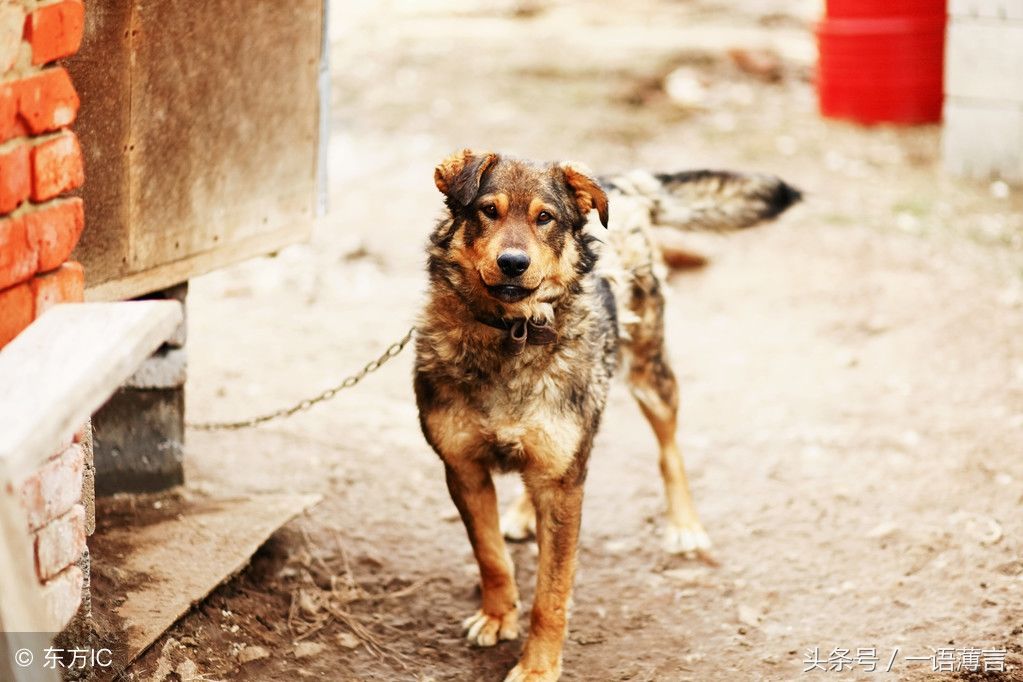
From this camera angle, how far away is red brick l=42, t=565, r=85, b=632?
3.27 metres

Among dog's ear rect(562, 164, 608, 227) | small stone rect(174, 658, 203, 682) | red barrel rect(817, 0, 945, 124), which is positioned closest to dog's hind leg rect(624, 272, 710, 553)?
dog's ear rect(562, 164, 608, 227)

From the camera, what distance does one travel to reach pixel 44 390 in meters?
2.81

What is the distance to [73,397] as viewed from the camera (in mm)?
2768

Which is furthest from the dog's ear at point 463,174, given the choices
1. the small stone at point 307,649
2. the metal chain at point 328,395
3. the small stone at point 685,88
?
the small stone at point 685,88

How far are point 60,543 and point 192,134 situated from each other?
2101 millimetres

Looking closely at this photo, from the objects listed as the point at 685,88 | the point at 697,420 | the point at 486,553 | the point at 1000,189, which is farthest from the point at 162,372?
the point at 685,88

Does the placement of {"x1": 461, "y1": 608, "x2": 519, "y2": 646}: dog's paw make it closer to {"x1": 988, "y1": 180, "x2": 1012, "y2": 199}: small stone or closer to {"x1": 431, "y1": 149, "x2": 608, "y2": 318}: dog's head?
{"x1": 431, "y1": 149, "x2": 608, "y2": 318}: dog's head

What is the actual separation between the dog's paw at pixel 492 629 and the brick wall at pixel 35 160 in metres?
2.03

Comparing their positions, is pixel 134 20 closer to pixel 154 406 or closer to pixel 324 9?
pixel 324 9

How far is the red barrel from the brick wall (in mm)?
8296

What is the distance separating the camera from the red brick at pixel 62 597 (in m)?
3.27

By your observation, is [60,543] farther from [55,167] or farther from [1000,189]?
[1000,189]

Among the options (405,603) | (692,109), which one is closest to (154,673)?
(405,603)

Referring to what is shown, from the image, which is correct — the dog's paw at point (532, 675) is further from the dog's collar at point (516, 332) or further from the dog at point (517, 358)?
the dog's collar at point (516, 332)
